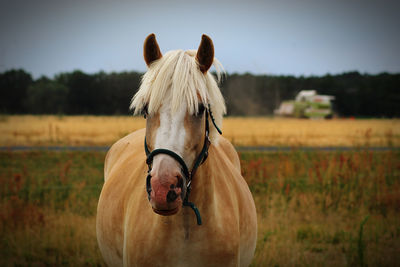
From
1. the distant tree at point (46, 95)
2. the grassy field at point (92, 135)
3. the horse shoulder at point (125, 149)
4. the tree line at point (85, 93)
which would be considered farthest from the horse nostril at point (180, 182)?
the distant tree at point (46, 95)

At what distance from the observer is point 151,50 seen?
1.95 meters

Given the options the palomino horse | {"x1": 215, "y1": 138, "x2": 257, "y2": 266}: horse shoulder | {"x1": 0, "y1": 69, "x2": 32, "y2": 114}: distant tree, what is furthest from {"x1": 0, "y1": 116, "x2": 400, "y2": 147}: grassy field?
the palomino horse

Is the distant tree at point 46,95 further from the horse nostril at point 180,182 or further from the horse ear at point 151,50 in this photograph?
the horse nostril at point 180,182

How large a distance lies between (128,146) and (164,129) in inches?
79.6

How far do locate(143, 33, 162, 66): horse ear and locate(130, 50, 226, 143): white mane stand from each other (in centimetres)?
5

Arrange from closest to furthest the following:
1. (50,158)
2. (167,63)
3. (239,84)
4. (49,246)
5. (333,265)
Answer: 1. (167,63)
2. (333,265)
3. (49,246)
4. (50,158)
5. (239,84)

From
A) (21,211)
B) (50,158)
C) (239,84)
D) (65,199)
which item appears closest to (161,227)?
(21,211)

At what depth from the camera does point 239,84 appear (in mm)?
24344

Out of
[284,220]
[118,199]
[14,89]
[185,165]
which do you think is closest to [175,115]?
[185,165]

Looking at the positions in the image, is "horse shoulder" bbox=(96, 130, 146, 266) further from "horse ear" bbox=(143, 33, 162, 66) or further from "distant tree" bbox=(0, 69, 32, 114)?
"distant tree" bbox=(0, 69, 32, 114)

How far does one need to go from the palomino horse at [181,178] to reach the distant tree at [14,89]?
1292cm

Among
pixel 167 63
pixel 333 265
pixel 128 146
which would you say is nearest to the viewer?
pixel 167 63

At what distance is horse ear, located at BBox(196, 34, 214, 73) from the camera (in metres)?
1.85

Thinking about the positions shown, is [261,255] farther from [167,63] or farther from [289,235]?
[167,63]
